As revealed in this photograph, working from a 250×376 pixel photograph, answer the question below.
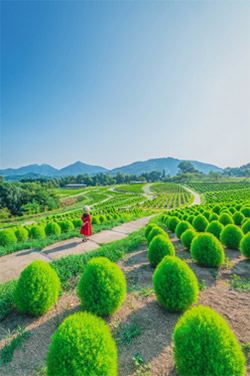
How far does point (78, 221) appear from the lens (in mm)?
14492

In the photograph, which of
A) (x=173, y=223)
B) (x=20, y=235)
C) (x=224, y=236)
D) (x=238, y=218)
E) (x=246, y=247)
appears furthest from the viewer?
(x=238, y=218)

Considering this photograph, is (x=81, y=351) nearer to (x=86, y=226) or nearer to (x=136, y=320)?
(x=136, y=320)

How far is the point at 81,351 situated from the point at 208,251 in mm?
4546

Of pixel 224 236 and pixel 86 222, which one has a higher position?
pixel 86 222

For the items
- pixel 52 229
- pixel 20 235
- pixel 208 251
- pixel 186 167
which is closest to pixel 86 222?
pixel 52 229

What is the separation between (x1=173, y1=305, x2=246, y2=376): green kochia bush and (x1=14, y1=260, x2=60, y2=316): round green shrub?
2512 mm

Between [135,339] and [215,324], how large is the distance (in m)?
1.58

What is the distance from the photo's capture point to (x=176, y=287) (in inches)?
133

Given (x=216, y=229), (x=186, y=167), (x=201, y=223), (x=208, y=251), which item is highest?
(x=186, y=167)

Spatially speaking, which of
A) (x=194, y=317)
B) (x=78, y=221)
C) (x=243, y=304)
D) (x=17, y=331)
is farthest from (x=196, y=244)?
(x=78, y=221)

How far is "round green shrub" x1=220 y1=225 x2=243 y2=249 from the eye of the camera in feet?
22.7

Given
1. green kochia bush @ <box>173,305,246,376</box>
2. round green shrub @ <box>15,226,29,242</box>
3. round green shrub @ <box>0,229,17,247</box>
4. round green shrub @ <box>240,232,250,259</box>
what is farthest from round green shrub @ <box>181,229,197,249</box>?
round green shrub @ <box>15,226,29,242</box>

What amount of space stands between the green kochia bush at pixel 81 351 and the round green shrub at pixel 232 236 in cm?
656

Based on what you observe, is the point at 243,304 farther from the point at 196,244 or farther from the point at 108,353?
the point at 108,353
